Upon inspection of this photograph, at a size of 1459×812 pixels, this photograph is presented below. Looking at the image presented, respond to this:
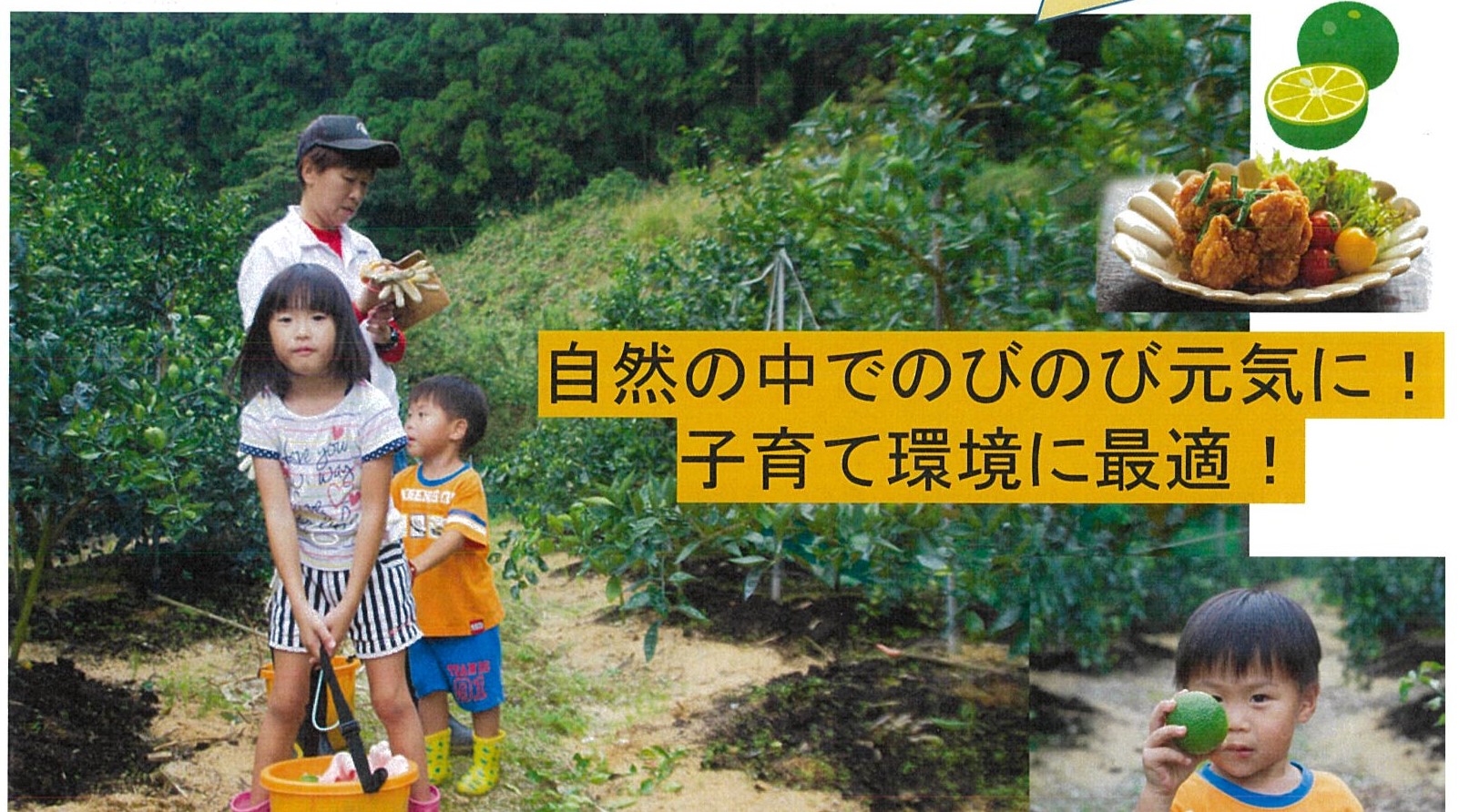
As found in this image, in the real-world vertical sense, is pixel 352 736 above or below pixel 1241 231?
below

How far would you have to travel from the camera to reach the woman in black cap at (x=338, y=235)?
3582mm

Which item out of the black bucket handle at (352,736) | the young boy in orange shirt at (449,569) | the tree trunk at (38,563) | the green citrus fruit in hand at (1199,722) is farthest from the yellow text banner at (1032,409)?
the tree trunk at (38,563)

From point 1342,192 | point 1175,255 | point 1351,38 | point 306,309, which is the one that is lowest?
point 306,309

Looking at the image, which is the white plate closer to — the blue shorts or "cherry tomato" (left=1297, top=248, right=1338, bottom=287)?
"cherry tomato" (left=1297, top=248, right=1338, bottom=287)

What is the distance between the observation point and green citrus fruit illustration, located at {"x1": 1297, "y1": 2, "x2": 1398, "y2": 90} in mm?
3545

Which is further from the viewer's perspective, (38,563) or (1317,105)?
(38,563)

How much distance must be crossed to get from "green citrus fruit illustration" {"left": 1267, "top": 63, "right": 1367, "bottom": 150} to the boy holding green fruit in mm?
1060

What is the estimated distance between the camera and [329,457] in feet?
11.5

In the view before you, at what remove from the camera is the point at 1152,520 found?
3596mm

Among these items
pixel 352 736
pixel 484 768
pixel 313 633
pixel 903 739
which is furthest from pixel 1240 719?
pixel 313 633

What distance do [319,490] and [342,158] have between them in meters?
0.76

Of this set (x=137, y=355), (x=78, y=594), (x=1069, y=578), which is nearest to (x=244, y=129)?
(x=137, y=355)

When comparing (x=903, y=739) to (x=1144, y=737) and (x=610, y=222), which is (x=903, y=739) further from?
(x=610, y=222)

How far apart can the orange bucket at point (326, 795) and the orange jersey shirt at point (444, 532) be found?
0.37 meters
